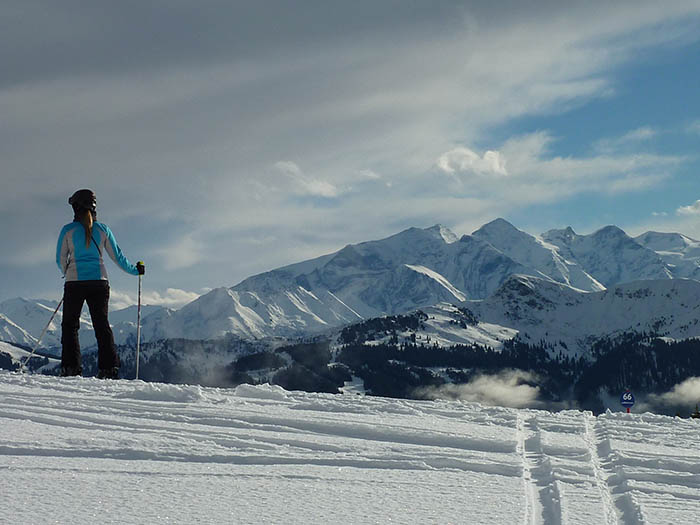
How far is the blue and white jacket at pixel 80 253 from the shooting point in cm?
1198

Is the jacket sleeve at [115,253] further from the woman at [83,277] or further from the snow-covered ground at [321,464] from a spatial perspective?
the snow-covered ground at [321,464]

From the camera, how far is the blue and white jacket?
11977 mm

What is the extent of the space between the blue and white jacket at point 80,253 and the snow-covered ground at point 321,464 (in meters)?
3.52

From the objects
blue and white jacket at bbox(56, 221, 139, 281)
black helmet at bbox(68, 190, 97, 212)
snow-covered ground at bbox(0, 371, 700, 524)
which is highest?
black helmet at bbox(68, 190, 97, 212)

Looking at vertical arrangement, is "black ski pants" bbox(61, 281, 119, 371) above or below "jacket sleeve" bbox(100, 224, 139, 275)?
below

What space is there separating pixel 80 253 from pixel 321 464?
807cm

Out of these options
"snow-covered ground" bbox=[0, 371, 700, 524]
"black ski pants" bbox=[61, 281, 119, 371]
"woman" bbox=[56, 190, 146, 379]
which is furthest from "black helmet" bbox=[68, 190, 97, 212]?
"snow-covered ground" bbox=[0, 371, 700, 524]

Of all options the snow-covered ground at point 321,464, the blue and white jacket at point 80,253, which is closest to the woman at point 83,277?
the blue and white jacket at point 80,253

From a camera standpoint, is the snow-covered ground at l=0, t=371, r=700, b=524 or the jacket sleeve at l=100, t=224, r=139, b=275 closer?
the snow-covered ground at l=0, t=371, r=700, b=524

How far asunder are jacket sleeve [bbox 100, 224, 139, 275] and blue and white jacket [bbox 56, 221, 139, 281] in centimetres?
3

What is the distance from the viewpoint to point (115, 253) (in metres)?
12.6

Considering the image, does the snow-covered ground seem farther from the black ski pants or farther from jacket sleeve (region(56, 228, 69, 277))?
jacket sleeve (region(56, 228, 69, 277))

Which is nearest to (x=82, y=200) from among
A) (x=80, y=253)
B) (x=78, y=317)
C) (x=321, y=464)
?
(x=80, y=253)

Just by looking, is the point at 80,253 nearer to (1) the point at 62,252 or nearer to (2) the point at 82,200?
(1) the point at 62,252
